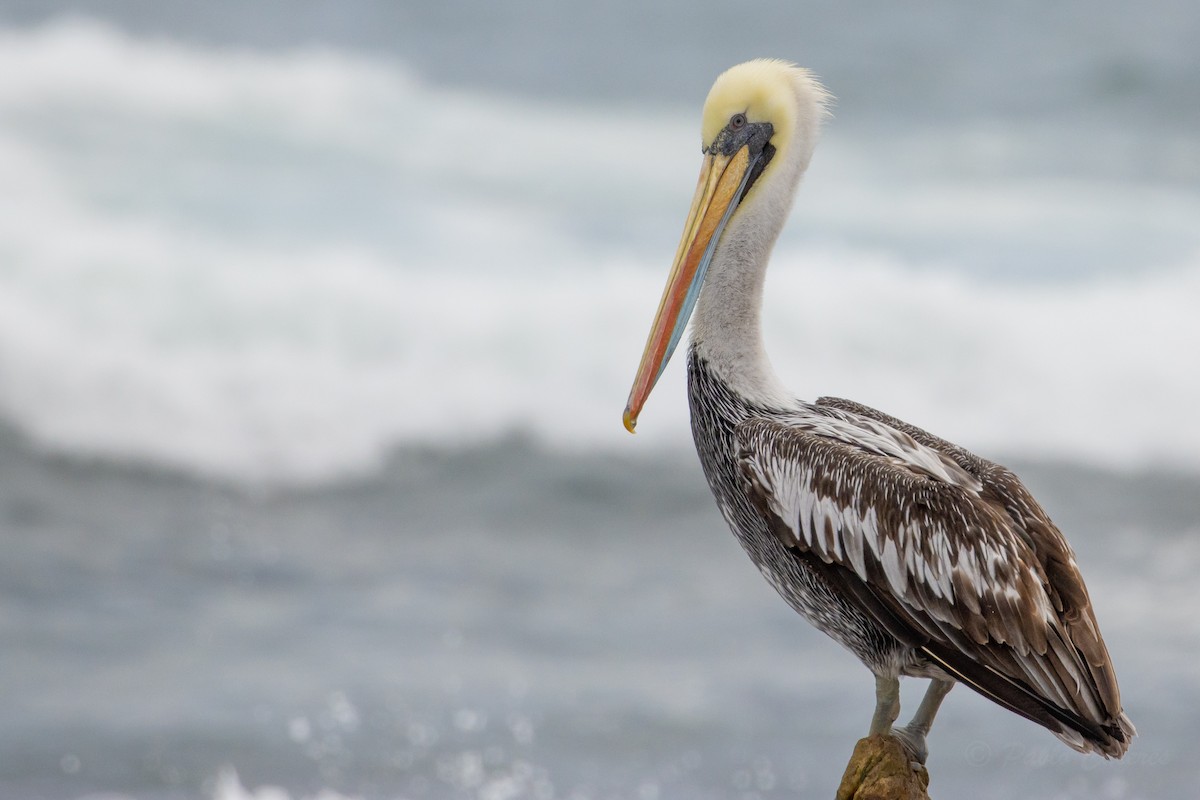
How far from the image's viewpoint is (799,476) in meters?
3.20

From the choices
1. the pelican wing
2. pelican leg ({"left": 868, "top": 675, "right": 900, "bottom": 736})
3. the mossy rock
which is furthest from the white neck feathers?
the mossy rock

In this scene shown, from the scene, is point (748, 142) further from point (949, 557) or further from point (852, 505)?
point (949, 557)

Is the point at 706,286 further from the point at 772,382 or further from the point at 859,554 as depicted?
the point at 859,554

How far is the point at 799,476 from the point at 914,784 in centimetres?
78

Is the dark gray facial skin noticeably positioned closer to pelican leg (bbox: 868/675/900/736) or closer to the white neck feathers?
the white neck feathers

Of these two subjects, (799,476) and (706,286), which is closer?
(799,476)

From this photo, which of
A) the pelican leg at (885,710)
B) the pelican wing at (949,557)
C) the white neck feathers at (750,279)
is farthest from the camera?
the white neck feathers at (750,279)

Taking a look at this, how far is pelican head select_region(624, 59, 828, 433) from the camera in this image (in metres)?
3.44

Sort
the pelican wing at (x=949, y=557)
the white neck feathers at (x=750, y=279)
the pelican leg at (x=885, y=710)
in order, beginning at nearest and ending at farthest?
the pelican wing at (x=949, y=557) → the pelican leg at (x=885, y=710) → the white neck feathers at (x=750, y=279)

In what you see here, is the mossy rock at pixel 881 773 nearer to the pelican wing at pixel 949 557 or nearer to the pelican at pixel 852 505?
the pelican at pixel 852 505

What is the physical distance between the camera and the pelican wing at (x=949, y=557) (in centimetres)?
299

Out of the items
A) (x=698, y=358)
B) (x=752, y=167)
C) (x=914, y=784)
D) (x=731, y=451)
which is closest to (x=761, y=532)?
(x=731, y=451)

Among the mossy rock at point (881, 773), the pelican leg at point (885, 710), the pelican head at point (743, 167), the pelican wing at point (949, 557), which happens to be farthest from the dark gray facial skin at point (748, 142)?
the mossy rock at point (881, 773)

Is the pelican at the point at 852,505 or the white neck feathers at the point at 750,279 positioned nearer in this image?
the pelican at the point at 852,505
